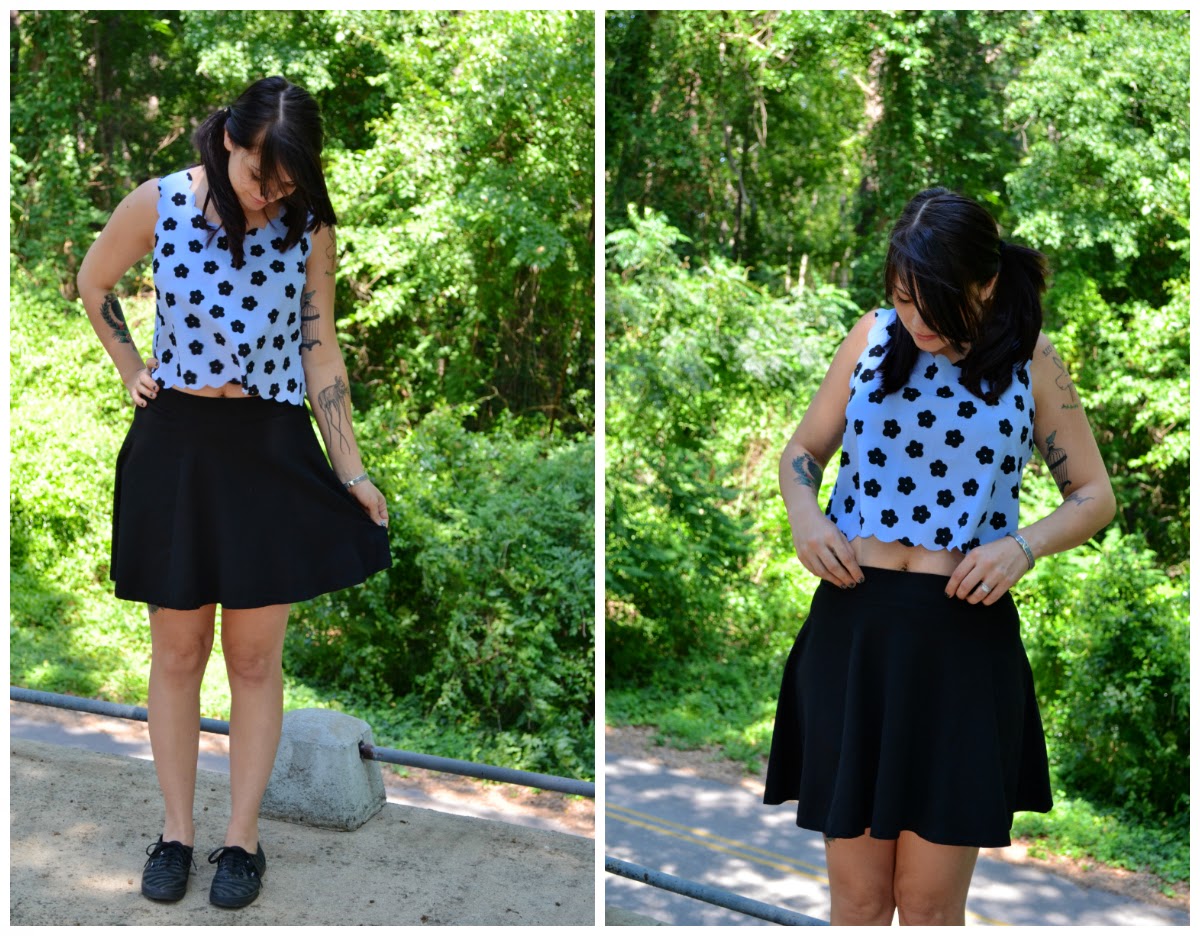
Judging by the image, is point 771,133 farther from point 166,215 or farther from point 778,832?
point 166,215

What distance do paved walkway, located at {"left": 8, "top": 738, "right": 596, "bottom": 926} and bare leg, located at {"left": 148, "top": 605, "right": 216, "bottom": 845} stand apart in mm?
154

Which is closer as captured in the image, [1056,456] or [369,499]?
[1056,456]

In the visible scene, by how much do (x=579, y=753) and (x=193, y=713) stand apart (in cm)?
343

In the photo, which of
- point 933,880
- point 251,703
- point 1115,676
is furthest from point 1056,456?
point 1115,676

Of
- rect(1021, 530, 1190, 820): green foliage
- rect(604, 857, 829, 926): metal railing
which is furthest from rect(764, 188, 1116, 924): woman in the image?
rect(1021, 530, 1190, 820): green foliage

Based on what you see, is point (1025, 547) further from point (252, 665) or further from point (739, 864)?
point (739, 864)

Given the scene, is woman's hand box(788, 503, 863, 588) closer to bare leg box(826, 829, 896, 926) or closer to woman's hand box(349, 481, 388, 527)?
bare leg box(826, 829, 896, 926)

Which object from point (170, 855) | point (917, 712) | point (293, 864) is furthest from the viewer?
point (293, 864)

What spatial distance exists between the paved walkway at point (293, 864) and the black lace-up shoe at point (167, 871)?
0.02 meters

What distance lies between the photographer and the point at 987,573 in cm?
147

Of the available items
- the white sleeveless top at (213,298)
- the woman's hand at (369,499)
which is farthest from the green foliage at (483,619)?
the white sleeveless top at (213,298)

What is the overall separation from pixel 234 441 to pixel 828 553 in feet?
3.01

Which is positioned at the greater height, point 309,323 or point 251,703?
point 309,323

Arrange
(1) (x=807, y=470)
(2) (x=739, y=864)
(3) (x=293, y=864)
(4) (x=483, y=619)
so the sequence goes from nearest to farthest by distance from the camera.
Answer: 1. (1) (x=807, y=470)
2. (3) (x=293, y=864)
3. (2) (x=739, y=864)
4. (4) (x=483, y=619)
